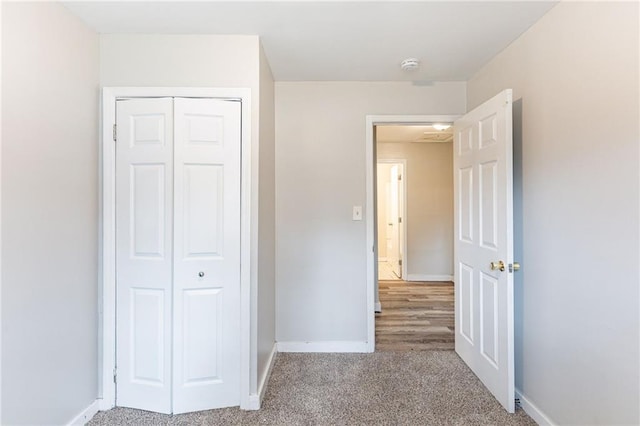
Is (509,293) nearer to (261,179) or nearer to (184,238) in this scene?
(261,179)

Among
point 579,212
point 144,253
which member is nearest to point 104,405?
point 144,253

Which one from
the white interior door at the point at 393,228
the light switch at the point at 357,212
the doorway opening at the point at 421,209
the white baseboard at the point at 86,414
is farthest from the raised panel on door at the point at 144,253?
the white interior door at the point at 393,228

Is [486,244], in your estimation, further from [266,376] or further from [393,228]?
[393,228]

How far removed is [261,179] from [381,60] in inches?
48.7

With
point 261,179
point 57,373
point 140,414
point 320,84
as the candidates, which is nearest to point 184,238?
point 261,179

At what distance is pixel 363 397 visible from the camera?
7.06ft

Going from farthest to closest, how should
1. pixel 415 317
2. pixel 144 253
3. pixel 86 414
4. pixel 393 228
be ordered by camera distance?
pixel 393 228
pixel 415 317
pixel 144 253
pixel 86 414

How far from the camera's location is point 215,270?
201 centimetres

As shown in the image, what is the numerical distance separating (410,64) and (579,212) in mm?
1465

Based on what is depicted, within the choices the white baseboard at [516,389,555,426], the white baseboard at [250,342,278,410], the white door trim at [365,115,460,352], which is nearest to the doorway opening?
the white door trim at [365,115,460,352]

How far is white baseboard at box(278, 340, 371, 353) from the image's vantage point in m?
2.81

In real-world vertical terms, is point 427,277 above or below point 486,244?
below

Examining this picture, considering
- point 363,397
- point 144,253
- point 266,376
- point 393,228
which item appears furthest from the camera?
point 393,228

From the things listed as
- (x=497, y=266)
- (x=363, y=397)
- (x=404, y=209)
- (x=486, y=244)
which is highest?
(x=404, y=209)
